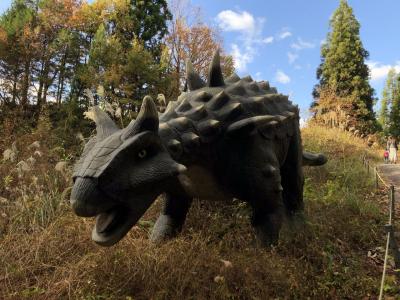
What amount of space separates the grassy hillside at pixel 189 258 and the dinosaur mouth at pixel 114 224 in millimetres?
401

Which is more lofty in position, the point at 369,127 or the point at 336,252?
the point at 369,127

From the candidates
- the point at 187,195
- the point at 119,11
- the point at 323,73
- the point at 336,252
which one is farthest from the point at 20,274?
the point at 323,73

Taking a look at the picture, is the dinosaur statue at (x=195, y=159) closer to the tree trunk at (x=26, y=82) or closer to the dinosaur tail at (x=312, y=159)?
the dinosaur tail at (x=312, y=159)

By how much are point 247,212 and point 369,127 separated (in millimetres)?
22012

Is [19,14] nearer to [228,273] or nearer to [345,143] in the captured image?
[345,143]

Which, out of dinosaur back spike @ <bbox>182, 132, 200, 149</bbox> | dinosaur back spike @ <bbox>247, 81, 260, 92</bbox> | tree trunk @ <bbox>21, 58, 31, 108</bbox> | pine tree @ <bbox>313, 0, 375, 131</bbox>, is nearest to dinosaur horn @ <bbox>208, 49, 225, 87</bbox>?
dinosaur back spike @ <bbox>247, 81, 260, 92</bbox>

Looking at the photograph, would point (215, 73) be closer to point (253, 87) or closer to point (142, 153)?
point (253, 87)

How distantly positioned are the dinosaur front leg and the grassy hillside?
0.45 ft

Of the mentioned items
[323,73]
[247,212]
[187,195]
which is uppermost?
[323,73]

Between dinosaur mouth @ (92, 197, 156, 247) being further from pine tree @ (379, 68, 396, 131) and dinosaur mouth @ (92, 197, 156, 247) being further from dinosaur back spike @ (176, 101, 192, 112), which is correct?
pine tree @ (379, 68, 396, 131)

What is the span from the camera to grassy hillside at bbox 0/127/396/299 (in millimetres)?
2383

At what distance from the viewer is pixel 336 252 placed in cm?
352

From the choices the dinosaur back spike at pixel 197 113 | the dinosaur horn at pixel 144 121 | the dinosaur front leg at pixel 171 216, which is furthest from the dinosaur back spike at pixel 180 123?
the dinosaur front leg at pixel 171 216

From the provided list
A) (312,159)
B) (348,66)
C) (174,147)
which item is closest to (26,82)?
(312,159)
